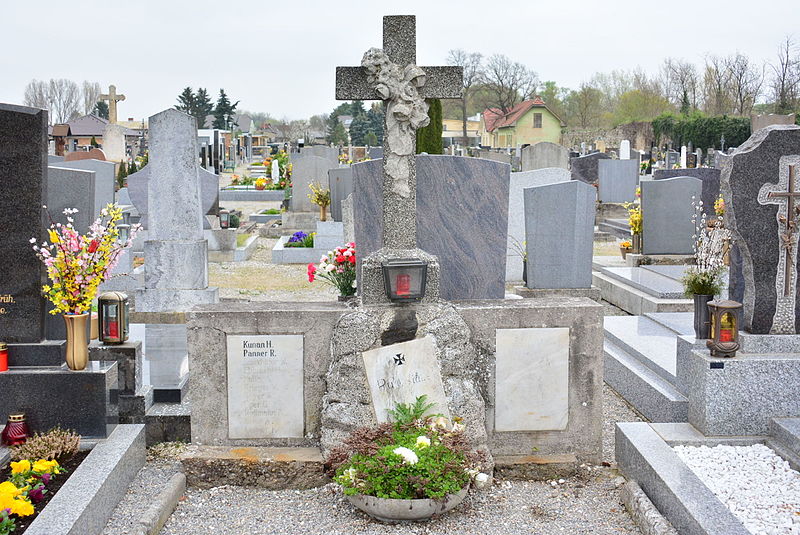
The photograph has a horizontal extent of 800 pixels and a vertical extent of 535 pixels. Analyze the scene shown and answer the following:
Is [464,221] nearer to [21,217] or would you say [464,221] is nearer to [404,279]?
[404,279]

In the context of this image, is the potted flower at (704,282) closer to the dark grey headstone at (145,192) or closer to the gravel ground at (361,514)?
the gravel ground at (361,514)

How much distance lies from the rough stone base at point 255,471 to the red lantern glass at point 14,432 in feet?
3.41

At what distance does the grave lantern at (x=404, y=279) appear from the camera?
17.4 feet

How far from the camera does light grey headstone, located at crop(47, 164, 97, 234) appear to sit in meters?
6.01

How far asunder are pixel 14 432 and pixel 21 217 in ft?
4.61

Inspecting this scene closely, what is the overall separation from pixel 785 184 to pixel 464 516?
10.3 ft

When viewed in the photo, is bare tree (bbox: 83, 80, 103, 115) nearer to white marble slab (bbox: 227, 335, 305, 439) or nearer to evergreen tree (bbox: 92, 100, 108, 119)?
evergreen tree (bbox: 92, 100, 108, 119)

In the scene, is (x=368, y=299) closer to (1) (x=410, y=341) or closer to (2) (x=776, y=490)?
(1) (x=410, y=341)

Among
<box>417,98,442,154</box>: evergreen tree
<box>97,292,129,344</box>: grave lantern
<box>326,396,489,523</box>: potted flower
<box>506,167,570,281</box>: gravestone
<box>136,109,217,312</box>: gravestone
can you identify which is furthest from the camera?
<box>417,98,442,154</box>: evergreen tree

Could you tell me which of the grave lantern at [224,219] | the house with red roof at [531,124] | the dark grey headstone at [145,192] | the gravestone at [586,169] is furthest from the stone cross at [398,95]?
the house with red roof at [531,124]

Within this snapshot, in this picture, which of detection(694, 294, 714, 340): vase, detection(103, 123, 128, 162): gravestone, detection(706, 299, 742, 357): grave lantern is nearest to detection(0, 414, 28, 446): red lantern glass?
detection(706, 299, 742, 357): grave lantern

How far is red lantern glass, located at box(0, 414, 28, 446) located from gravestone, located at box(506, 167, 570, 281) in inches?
318

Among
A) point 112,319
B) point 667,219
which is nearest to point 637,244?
point 667,219

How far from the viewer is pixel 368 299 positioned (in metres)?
5.45
